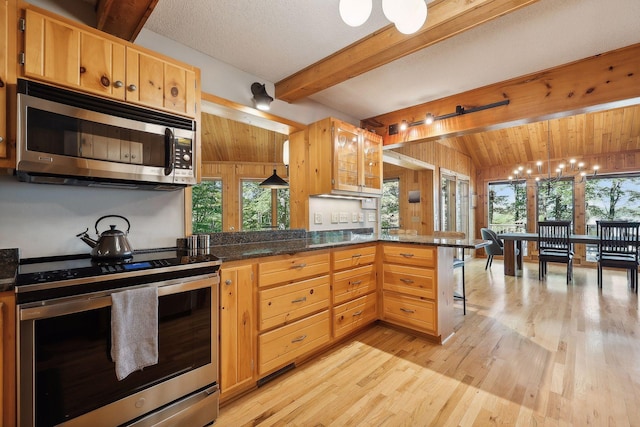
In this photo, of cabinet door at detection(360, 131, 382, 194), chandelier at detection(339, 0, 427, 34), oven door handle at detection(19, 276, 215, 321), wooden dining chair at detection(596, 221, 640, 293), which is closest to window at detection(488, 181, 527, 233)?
wooden dining chair at detection(596, 221, 640, 293)

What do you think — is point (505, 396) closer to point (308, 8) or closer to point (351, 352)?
point (351, 352)

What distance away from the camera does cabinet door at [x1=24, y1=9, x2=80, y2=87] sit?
133 centimetres

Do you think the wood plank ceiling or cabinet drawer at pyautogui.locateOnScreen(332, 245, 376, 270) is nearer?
the wood plank ceiling

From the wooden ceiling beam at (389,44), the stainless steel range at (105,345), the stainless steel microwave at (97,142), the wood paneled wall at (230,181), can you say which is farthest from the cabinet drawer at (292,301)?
the wood paneled wall at (230,181)

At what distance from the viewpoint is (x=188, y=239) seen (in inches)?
80.7

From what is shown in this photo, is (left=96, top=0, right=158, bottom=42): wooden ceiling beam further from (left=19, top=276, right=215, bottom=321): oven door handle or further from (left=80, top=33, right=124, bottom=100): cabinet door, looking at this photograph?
(left=19, top=276, right=215, bottom=321): oven door handle

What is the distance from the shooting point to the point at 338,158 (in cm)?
299

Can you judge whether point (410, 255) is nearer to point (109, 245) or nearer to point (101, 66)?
point (109, 245)

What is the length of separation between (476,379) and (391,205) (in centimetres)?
536

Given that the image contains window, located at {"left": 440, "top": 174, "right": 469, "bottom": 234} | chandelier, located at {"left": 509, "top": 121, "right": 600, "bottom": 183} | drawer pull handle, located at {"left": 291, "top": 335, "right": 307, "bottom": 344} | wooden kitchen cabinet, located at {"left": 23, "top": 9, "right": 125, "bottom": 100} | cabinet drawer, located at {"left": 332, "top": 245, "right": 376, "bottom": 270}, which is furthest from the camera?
window, located at {"left": 440, "top": 174, "right": 469, "bottom": 234}

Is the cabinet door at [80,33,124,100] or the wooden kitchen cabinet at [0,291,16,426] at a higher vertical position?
the cabinet door at [80,33,124,100]

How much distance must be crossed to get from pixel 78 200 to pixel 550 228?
6.44m

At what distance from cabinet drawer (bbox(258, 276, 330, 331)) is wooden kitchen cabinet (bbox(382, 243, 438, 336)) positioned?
78cm

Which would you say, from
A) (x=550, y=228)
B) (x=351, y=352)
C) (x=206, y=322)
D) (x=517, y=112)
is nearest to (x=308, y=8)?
(x=206, y=322)
